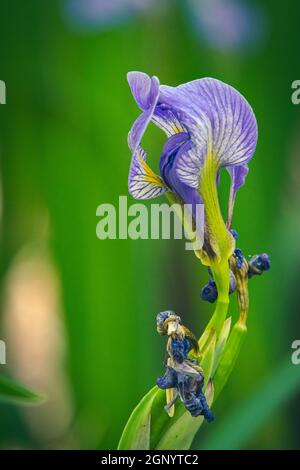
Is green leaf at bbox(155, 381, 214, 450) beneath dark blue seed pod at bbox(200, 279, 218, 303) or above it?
beneath

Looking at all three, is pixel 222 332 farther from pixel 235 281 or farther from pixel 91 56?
pixel 91 56

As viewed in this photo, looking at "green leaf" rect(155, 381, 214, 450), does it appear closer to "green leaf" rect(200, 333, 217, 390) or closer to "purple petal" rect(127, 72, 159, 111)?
"green leaf" rect(200, 333, 217, 390)

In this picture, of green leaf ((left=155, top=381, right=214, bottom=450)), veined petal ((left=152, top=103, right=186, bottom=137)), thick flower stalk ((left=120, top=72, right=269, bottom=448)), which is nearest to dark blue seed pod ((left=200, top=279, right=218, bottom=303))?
thick flower stalk ((left=120, top=72, right=269, bottom=448))

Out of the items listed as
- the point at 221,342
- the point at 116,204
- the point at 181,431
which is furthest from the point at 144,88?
the point at 181,431

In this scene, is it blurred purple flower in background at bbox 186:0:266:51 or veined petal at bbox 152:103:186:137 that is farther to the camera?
blurred purple flower in background at bbox 186:0:266:51

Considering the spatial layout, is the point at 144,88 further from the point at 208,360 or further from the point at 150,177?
the point at 208,360

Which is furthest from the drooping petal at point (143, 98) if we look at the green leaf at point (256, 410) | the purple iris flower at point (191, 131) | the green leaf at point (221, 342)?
the green leaf at point (256, 410)
